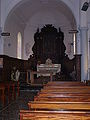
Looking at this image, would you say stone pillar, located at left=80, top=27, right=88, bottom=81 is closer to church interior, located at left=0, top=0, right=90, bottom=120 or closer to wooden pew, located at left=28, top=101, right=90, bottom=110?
church interior, located at left=0, top=0, right=90, bottom=120

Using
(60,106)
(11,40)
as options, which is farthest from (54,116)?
(11,40)

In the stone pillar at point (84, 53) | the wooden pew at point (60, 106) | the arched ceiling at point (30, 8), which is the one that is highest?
the arched ceiling at point (30, 8)

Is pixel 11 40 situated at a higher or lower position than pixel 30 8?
lower

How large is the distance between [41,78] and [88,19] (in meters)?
6.05

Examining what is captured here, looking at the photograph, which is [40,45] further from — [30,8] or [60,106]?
[60,106]

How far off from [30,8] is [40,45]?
167 inches

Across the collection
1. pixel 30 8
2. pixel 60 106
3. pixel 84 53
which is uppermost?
pixel 30 8

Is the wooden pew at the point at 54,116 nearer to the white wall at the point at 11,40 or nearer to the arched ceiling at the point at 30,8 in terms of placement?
the white wall at the point at 11,40

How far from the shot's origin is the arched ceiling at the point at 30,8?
17870 mm

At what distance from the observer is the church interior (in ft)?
50.3

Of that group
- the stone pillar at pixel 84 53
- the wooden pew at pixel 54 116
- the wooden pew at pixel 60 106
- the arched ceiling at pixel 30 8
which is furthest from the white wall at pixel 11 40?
the wooden pew at pixel 54 116

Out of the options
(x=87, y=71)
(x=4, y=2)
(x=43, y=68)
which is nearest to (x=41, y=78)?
(x=43, y=68)

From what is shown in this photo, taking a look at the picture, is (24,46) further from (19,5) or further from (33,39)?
(19,5)

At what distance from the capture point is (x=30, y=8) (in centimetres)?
2028
